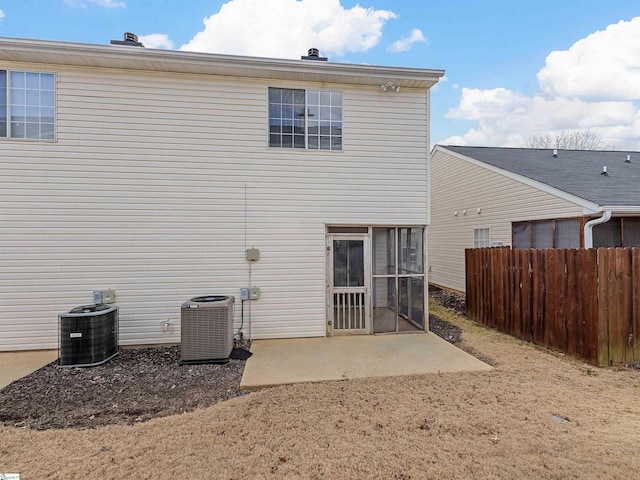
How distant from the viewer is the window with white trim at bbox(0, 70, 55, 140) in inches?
206

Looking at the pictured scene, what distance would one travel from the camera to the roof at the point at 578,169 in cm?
726

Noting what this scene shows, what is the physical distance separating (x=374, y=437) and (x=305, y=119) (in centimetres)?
522

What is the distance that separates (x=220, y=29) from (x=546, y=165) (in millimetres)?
10780

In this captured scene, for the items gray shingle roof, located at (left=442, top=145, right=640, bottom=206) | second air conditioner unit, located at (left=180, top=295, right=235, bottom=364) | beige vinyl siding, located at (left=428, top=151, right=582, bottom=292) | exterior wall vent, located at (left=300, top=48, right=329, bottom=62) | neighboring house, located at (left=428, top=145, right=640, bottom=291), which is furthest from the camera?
beige vinyl siding, located at (left=428, top=151, right=582, bottom=292)

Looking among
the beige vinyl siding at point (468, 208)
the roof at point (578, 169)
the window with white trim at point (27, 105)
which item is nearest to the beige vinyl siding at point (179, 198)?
the window with white trim at point (27, 105)

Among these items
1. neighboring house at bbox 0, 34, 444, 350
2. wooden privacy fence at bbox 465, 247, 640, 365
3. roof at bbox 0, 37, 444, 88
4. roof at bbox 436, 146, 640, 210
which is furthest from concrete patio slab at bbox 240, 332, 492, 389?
roof at bbox 436, 146, 640, 210

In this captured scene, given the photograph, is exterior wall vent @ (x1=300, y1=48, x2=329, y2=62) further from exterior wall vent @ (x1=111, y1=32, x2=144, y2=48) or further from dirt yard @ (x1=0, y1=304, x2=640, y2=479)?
dirt yard @ (x1=0, y1=304, x2=640, y2=479)

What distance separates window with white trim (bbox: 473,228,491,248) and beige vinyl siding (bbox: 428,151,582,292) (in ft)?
0.51

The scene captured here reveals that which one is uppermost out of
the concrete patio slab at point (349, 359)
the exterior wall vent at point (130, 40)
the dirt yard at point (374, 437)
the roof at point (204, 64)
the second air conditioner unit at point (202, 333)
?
the exterior wall vent at point (130, 40)

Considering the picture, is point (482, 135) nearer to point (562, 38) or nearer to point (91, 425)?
point (562, 38)

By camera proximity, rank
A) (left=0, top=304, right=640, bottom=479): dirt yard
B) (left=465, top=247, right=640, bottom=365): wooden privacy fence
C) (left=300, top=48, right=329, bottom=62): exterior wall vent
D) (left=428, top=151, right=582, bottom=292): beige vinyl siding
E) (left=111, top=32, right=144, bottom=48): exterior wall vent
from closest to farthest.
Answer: (left=0, top=304, right=640, bottom=479): dirt yard < (left=465, top=247, right=640, bottom=365): wooden privacy fence < (left=111, top=32, right=144, bottom=48): exterior wall vent < (left=300, top=48, right=329, bottom=62): exterior wall vent < (left=428, top=151, right=582, bottom=292): beige vinyl siding

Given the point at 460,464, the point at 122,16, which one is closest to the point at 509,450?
the point at 460,464

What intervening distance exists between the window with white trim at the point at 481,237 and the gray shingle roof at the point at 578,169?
209 centimetres

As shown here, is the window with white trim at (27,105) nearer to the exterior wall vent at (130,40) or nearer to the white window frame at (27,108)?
the white window frame at (27,108)
